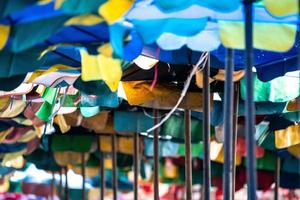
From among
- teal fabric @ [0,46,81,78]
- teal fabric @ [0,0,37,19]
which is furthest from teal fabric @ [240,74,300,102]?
teal fabric @ [0,0,37,19]

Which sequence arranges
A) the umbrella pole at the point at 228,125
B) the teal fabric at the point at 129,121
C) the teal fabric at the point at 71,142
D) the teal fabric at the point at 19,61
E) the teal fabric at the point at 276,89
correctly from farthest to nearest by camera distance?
1. the teal fabric at the point at 71,142
2. the teal fabric at the point at 129,121
3. the teal fabric at the point at 276,89
4. the teal fabric at the point at 19,61
5. the umbrella pole at the point at 228,125

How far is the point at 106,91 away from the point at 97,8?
1770 mm

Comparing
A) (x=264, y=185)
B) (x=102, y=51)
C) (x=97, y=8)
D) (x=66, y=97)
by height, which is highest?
(x=97, y=8)

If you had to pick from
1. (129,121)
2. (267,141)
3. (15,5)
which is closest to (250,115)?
(15,5)

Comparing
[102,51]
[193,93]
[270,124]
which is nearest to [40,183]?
[270,124]

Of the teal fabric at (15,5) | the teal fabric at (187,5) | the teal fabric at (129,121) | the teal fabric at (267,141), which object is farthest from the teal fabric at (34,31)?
the teal fabric at (267,141)

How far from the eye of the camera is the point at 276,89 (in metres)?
5.00

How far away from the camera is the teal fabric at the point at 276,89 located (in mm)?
4918

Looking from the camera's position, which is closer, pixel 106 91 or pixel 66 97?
pixel 106 91

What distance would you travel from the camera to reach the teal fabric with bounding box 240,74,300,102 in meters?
4.92

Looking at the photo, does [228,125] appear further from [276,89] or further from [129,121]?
[129,121]

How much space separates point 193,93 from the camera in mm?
5207

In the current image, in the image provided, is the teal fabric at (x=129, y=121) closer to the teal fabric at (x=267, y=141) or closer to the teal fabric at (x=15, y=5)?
the teal fabric at (x=267, y=141)

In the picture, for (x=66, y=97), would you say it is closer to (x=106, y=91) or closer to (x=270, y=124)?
(x=106, y=91)
